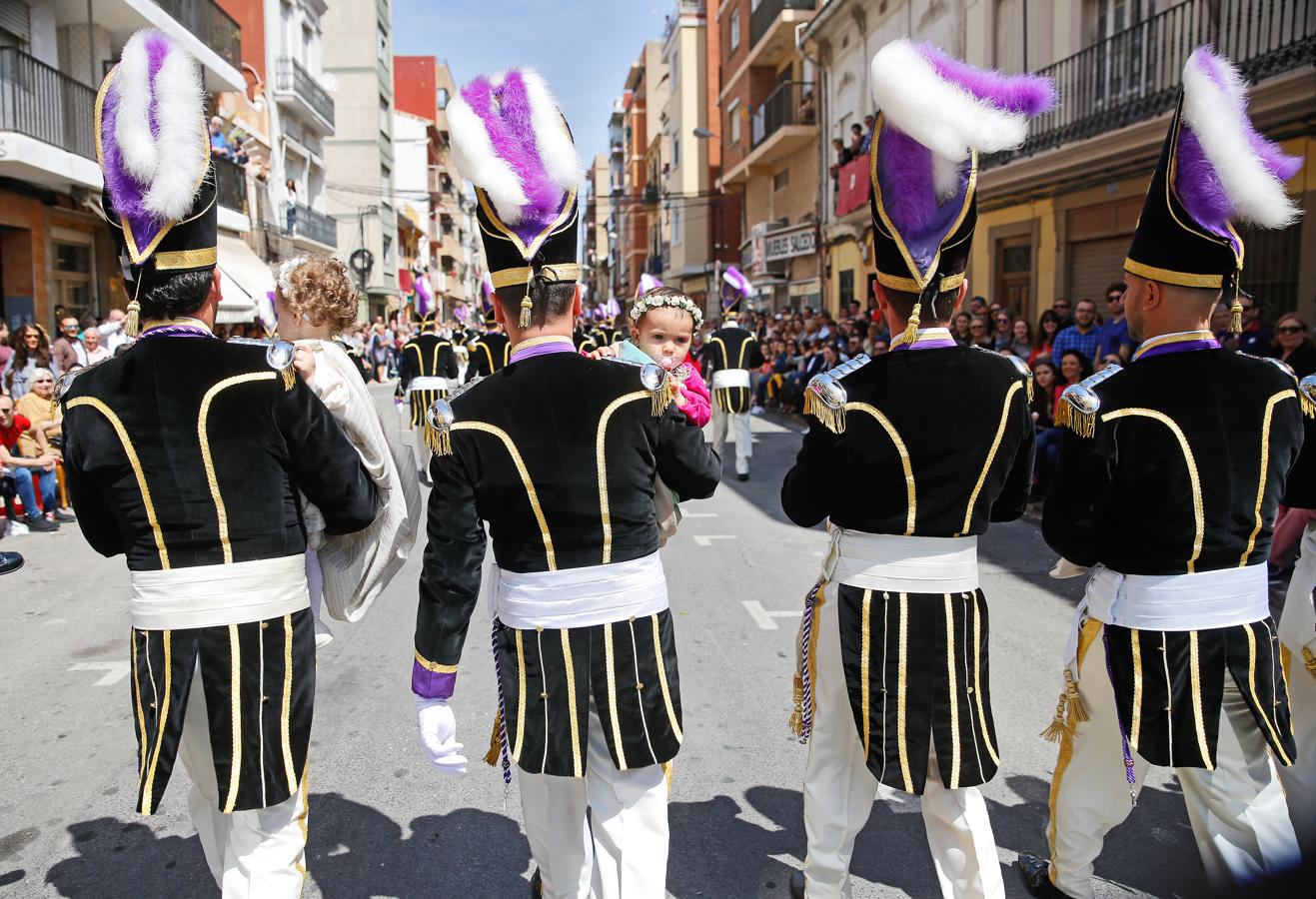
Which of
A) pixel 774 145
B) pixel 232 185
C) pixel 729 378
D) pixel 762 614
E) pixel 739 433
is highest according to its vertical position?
pixel 774 145

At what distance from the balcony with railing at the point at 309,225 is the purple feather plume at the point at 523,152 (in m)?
29.4

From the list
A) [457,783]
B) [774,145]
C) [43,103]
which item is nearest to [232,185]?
[43,103]

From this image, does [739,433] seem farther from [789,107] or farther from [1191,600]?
[789,107]

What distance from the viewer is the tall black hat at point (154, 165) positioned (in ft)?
7.64

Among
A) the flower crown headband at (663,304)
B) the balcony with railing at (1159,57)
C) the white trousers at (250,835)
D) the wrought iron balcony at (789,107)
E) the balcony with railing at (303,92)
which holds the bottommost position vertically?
the white trousers at (250,835)

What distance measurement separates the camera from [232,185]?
73.8 feet

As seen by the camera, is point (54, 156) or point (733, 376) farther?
point (54, 156)

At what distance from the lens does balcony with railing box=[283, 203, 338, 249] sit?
29438 millimetres

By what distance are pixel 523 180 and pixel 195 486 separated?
3.49 feet

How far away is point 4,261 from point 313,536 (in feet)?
53.5

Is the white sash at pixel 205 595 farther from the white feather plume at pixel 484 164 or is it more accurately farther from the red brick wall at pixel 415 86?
the red brick wall at pixel 415 86

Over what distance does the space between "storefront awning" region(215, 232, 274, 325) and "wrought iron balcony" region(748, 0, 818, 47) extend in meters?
14.5

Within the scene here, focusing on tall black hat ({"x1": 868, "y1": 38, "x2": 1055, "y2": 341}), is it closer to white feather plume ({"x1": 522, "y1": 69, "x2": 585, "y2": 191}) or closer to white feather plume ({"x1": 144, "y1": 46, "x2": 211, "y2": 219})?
white feather plume ({"x1": 522, "y1": 69, "x2": 585, "y2": 191})

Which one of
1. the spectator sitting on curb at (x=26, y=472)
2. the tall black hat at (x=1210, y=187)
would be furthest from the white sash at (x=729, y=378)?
the tall black hat at (x=1210, y=187)
